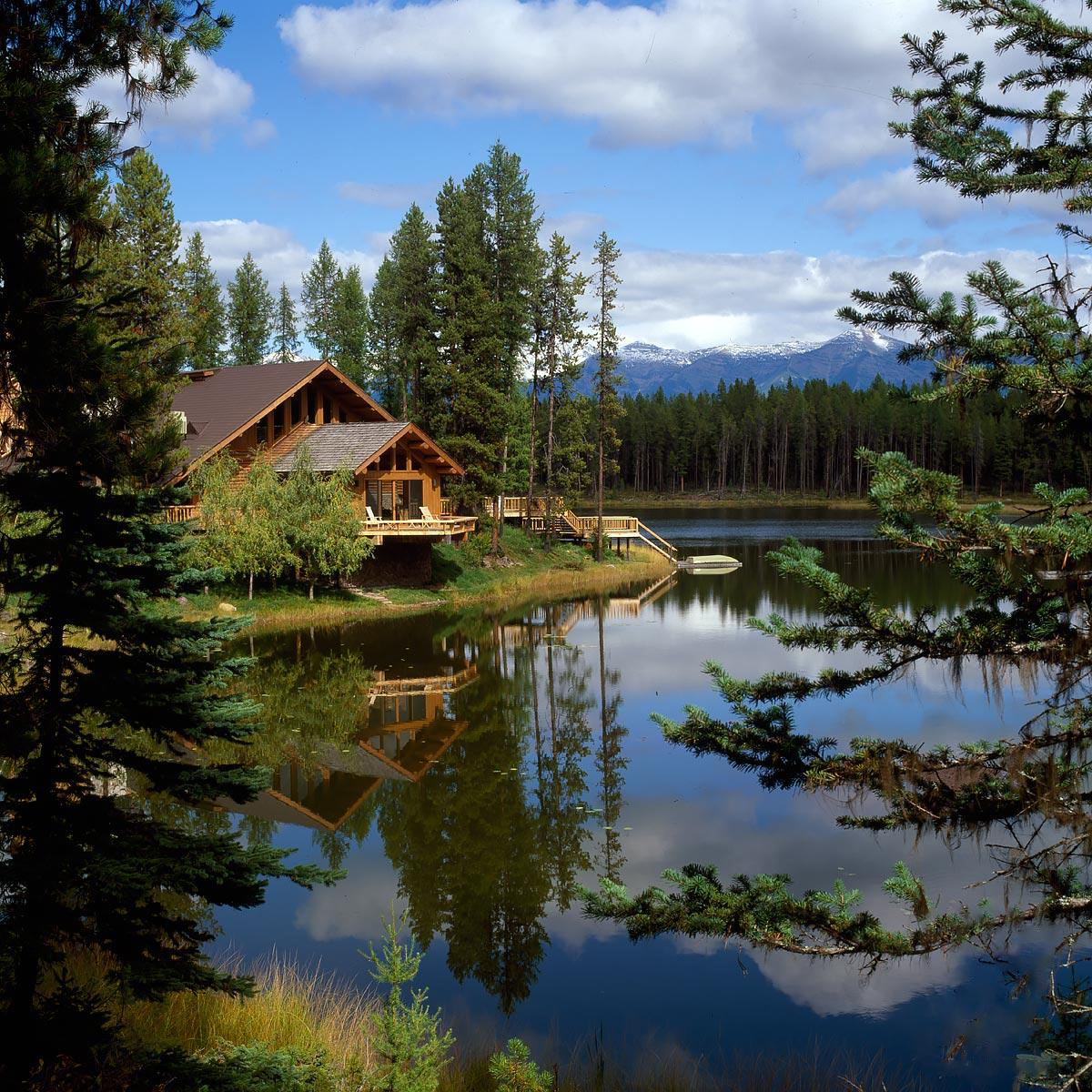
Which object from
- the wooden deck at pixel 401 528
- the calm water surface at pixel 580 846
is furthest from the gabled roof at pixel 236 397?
the calm water surface at pixel 580 846

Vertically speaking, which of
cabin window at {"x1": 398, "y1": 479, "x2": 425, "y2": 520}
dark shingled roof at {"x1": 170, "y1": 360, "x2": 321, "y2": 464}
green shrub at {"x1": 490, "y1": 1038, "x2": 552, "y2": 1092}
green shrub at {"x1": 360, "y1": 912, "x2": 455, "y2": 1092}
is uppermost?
dark shingled roof at {"x1": 170, "y1": 360, "x2": 321, "y2": 464}

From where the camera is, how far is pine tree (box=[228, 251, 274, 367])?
235ft

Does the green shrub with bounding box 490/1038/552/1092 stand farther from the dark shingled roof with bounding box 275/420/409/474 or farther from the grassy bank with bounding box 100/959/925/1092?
the dark shingled roof with bounding box 275/420/409/474

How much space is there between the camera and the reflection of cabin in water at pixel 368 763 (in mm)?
14789

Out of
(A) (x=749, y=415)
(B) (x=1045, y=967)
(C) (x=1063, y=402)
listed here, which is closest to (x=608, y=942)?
(B) (x=1045, y=967)

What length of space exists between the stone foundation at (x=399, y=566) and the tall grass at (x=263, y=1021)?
97.0 ft

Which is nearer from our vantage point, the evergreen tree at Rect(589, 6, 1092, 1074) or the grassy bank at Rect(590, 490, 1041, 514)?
the evergreen tree at Rect(589, 6, 1092, 1074)

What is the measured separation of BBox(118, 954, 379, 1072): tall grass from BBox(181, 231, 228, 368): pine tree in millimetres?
32616

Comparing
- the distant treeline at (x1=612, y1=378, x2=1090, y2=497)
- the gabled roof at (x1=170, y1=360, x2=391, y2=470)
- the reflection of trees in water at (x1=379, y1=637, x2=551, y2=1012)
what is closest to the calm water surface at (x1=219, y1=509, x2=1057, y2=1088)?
the reflection of trees in water at (x1=379, y1=637, x2=551, y2=1012)

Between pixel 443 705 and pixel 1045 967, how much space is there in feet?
47.0

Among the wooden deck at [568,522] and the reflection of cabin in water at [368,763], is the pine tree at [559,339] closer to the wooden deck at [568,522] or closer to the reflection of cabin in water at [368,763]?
the wooden deck at [568,522]

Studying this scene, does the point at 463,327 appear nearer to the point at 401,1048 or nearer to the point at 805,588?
the point at 805,588

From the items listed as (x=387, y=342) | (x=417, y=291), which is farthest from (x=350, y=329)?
(x=417, y=291)

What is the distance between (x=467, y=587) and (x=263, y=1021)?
3264 centimetres
